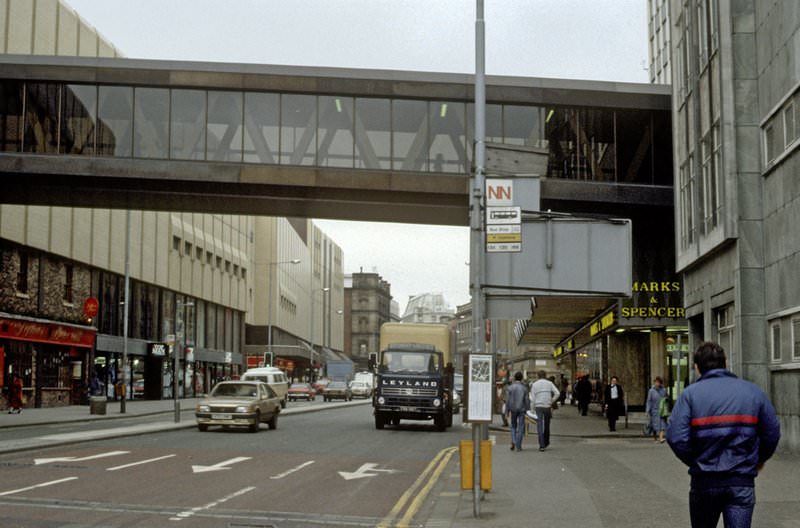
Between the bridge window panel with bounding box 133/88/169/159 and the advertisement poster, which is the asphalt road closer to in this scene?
the advertisement poster

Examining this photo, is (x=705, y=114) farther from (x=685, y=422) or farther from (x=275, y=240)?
(x=275, y=240)

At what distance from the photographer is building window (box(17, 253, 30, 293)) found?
147ft

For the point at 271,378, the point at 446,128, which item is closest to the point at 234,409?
the point at 446,128

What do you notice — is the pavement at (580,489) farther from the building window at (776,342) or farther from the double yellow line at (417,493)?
the building window at (776,342)

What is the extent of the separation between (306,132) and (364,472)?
56.6 feet

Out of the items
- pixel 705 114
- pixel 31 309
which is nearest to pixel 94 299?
pixel 31 309

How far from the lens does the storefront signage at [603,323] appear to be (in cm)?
3562

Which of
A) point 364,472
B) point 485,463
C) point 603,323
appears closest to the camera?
point 485,463

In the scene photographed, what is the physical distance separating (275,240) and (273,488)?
81.7 m

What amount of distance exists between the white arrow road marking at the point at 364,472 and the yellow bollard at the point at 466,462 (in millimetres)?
4278

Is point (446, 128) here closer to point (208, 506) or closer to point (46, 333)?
point (208, 506)

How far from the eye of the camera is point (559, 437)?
28984mm

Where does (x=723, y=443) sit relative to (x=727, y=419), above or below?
below

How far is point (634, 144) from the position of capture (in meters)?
37.1
